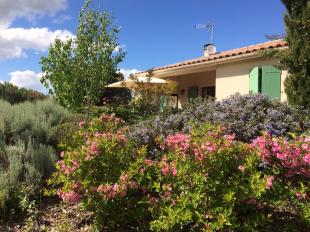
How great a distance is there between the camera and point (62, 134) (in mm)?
7719

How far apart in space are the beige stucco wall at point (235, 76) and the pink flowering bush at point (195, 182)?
28.2ft

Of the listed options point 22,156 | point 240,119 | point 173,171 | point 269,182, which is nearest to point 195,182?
point 173,171

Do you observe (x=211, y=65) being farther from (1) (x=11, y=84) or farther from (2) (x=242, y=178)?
(2) (x=242, y=178)

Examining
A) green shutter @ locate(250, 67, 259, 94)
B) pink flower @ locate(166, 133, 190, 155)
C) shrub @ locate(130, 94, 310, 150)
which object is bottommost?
pink flower @ locate(166, 133, 190, 155)

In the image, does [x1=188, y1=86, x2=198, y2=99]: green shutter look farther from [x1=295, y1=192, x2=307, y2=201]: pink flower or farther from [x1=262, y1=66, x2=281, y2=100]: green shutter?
[x1=295, y1=192, x2=307, y2=201]: pink flower

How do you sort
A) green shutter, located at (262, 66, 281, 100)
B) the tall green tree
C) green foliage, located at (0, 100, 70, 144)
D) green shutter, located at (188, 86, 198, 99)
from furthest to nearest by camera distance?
green shutter, located at (188, 86, 198, 99), green shutter, located at (262, 66, 281, 100), the tall green tree, green foliage, located at (0, 100, 70, 144)

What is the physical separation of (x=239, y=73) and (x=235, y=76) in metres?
0.24

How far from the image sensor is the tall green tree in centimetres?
906

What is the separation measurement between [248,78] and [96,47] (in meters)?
5.91

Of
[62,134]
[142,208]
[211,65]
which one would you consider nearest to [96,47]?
[211,65]

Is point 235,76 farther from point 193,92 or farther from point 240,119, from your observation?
point 240,119

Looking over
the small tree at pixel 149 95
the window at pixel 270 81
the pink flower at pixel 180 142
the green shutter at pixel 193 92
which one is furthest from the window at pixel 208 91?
the pink flower at pixel 180 142

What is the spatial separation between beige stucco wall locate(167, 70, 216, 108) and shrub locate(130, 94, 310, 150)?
9267 millimetres

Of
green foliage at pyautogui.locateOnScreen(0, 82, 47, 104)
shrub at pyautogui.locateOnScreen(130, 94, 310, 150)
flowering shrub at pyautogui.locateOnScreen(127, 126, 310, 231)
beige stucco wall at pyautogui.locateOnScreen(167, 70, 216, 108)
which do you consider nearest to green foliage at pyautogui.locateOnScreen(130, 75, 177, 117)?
beige stucco wall at pyautogui.locateOnScreen(167, 70, 216, 108)
